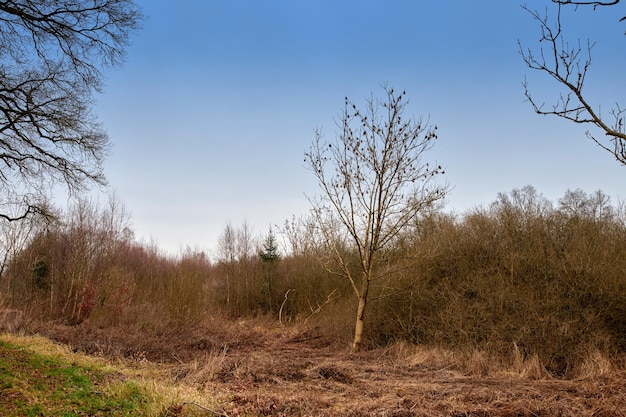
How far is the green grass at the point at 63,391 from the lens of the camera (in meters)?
5.85

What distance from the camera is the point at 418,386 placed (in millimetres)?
6930

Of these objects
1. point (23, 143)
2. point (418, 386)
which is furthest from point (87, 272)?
point (418, 386)

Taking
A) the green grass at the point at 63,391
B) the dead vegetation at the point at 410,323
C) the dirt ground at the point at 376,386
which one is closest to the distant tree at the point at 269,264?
the dead vegetation at the point at 410,323

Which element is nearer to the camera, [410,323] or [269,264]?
[410,323]

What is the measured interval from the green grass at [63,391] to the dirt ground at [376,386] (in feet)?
3.37

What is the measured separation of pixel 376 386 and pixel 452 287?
17.7 feet

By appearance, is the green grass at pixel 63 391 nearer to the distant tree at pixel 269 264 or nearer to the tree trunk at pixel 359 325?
the tree trunk at pixel 359 325

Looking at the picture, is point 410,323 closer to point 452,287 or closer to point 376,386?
point 452,287

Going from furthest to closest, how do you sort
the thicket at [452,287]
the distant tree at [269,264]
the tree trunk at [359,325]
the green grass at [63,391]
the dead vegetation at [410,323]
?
the distant tree at [269,264]
the tree trunk at [359,325]
the thicket at [452,287]
the dead vegetation at [410,323]
the green grass at [63,391]

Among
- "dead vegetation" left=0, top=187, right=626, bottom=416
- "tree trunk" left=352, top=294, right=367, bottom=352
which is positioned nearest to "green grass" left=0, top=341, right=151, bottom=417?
"dead vegetation" left=0, top=187, right=626, bottom=416

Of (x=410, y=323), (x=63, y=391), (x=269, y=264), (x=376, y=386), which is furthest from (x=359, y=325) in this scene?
(x=269, y=264)

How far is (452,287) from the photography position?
38.1 ft

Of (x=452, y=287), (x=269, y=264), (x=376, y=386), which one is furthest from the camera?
(x=269, y=264)

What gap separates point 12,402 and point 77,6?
7.54 meters
